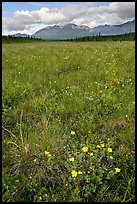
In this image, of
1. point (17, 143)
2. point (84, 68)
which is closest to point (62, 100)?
point (17, 143)

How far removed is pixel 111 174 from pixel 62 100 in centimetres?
274

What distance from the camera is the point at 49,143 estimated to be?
366 cm

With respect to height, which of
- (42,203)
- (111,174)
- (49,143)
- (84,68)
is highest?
(84,68)

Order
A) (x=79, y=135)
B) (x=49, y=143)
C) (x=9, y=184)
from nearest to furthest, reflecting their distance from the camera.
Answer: (x=9, y=184)
(x=49, y=143)
(x=79, y=135)

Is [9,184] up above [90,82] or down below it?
below

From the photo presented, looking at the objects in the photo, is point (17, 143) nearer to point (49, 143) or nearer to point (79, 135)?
point (49, 143)

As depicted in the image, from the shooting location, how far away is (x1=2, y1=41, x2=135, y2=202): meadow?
9.86 feet

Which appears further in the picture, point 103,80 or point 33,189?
point 103,80

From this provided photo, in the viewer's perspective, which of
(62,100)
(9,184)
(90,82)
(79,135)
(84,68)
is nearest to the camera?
(9,184)

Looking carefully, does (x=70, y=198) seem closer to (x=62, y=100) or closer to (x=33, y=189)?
(x=33, y=189)

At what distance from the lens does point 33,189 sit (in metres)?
2.99

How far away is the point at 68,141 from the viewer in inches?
153

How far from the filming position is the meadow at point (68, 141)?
9.86 feet

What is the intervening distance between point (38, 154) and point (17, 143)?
1.98ft
